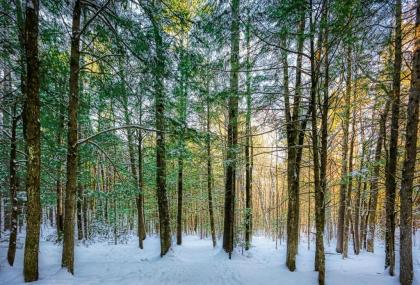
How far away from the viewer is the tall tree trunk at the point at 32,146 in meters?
5.03

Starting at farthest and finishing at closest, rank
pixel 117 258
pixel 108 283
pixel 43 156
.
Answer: pixel 117 258 → pixel 43 156 → pixel 108 283

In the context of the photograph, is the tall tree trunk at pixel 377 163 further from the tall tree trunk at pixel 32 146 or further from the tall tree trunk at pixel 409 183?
the tall tree trunk at pixel 32 146

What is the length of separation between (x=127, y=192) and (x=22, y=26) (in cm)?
645

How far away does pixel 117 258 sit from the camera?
1031cm

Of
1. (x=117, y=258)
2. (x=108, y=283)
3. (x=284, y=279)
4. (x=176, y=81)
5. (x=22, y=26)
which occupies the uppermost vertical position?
(x=22, y=26)

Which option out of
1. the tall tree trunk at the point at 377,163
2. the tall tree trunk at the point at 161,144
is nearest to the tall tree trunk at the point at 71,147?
the tall tree trunk at the point at 161,144

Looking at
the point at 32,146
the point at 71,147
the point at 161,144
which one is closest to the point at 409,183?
the point at 161,144

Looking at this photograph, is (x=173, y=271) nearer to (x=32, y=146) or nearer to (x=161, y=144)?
(x=161, y=144)

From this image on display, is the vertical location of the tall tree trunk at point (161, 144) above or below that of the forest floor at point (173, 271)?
above

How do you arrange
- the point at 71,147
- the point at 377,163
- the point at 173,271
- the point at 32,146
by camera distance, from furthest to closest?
the point at 173,271, the point at 377,163, the point at 71,147, the point at 32,146

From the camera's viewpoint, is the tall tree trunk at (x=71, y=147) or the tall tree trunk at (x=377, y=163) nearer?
the tall tree trunk at (x=71, y=147)

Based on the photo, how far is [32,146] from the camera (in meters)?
5.14

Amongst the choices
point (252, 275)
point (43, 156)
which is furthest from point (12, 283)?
point (252, 275)

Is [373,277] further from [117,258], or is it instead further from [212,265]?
[117,258]
